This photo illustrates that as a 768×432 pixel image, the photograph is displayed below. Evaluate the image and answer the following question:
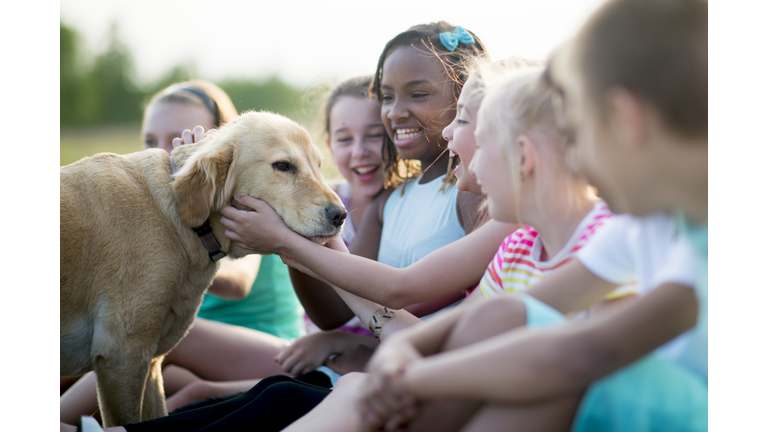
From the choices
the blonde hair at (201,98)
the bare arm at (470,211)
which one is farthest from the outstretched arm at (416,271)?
the blonde hair at (201,98)

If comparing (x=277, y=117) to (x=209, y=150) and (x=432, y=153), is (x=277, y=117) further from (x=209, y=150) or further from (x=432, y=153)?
(x=432, y=153)

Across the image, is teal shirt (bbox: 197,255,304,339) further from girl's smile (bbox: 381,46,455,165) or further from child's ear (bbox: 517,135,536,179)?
child's ear (bbox: 517,135,536,179)

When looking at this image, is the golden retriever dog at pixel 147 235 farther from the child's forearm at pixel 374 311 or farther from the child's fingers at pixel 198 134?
the child's forearm at pixel 374 311

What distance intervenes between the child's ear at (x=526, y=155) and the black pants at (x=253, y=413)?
1115mm

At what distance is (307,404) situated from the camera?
1.88m

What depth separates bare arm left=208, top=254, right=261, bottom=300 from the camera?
3152 mm

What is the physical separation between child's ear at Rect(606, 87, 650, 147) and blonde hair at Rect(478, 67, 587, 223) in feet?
0.59

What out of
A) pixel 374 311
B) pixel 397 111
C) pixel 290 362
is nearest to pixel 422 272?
pixel 374 311

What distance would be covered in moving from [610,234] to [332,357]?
1.71 metres

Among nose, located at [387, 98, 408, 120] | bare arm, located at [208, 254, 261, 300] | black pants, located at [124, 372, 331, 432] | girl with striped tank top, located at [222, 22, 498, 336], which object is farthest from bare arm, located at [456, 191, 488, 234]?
bare arm, located at [208, 254, 261, 300]

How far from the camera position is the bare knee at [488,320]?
4.12 ft

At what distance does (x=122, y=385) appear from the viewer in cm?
Answer: 218

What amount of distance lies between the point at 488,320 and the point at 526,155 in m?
0.45

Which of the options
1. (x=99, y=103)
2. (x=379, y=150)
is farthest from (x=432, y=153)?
(x=99, y=103)
